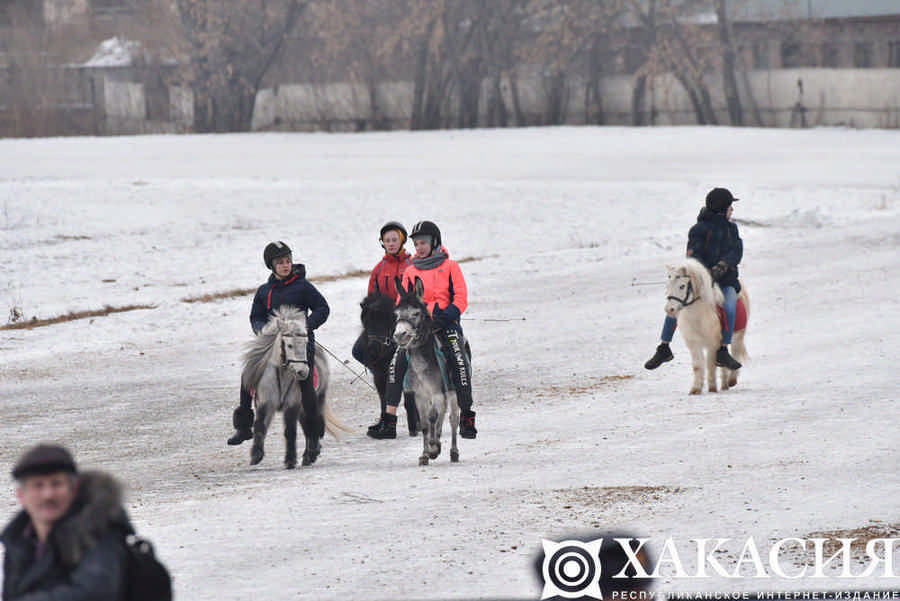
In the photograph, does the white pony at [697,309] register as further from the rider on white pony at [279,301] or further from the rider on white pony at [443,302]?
the rider on white pony at [279,301]

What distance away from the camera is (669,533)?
324 inches

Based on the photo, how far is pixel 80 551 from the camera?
4168 millimetres

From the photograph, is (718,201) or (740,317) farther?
(740,317)

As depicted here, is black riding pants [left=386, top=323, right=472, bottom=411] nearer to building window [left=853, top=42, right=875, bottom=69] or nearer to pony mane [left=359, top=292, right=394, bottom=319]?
pony mane [left=359, top=292, right=394, bottom=319]

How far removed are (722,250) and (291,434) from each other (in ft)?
16.6

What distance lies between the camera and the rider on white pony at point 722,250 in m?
12.9

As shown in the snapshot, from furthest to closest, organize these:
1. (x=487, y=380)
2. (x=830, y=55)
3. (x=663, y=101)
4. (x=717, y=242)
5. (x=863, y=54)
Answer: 1. (x=663, y=101)
2. (x=830, y=55)
3. (x=863, y=54)
4. (x=487, y=380)
5. (x=717, y=242)

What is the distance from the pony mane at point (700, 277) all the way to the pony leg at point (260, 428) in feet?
15.0

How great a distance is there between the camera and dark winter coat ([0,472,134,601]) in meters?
4.14

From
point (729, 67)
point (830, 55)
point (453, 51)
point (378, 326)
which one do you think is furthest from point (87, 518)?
point (830, 55)

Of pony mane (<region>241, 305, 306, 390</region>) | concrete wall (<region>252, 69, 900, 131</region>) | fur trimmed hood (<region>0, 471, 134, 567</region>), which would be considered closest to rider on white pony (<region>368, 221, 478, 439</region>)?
pony mane (<region>241, 305, 306, 390</region>)

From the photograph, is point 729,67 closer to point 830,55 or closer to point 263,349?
point 830,55

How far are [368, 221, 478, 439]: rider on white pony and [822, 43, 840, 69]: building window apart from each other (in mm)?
45774

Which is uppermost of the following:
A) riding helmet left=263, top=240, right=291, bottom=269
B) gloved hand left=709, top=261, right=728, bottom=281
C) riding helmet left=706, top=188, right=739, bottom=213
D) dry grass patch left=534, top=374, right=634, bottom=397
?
riding helmet left=706, top=188, right=739, bottom=213
